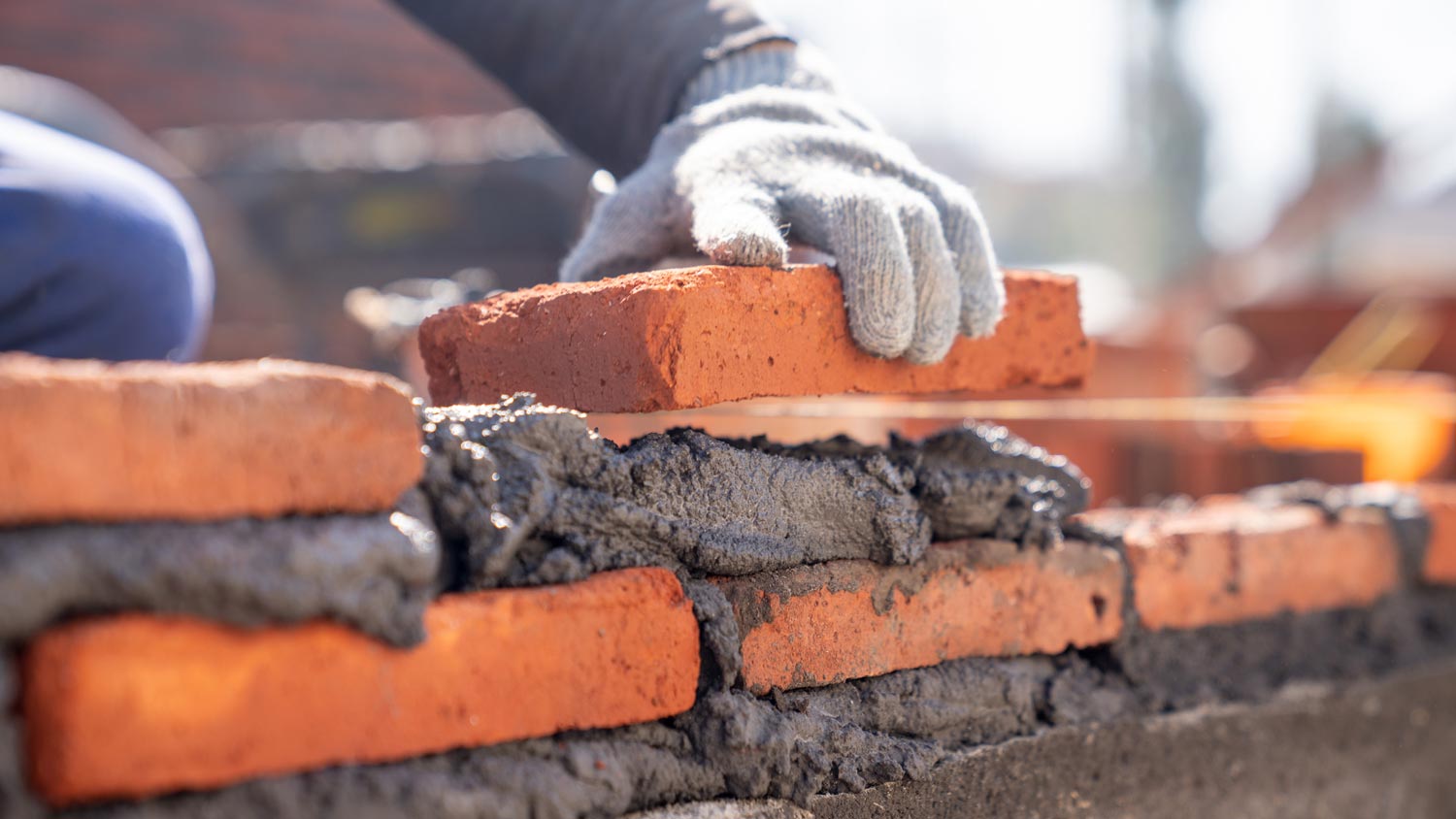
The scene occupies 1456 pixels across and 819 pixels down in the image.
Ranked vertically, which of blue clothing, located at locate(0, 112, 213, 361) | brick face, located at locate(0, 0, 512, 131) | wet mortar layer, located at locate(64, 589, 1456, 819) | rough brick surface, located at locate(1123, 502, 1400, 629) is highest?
rough brick surface, located at locate(1123, 502, 1400, 629)

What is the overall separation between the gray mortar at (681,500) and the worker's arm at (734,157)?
0.66 feet

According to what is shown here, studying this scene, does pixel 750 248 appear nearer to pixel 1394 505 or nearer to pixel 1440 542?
pixel 1394 505

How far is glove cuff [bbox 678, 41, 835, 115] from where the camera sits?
1979mm

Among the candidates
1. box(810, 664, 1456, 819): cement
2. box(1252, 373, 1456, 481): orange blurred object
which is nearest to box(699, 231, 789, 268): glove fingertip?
box(810, 664, 1456, 819): cement

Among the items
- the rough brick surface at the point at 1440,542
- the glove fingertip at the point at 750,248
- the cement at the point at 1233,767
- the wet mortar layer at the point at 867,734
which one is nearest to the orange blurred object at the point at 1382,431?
the rough brick surface at the point at 1440,542

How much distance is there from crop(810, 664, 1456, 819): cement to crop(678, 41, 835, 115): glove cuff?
112 centimetres

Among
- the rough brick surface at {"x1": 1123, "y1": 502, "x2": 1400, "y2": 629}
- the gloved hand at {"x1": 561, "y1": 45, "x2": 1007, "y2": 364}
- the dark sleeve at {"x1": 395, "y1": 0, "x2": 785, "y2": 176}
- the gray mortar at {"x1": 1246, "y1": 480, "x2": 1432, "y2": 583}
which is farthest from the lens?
the gray mortar at {"x1": 1246, "y1": 480, "x2": 1432, "y2": 583}

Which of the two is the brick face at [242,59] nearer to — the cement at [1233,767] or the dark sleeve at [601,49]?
the dark sleeve at [601,49]

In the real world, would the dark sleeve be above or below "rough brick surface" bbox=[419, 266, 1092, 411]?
above

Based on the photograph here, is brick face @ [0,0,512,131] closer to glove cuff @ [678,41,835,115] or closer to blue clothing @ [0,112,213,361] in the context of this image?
blue clothing @ [0,112,213,361]

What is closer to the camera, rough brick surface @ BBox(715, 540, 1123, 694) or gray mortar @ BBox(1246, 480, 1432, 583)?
rough brick surface @ BBox(715, 540, 1123, 694)

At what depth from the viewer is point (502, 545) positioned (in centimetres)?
120

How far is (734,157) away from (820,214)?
17 centimetres

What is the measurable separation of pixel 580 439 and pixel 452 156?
6.35 meters
